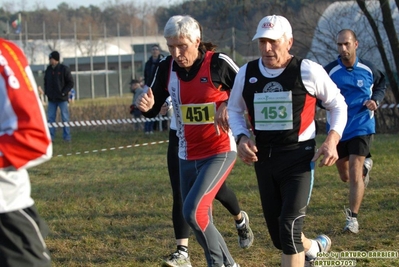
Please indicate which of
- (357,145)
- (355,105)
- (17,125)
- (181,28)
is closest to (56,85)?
(355,105)

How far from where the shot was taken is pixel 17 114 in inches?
119

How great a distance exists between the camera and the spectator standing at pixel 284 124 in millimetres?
4762

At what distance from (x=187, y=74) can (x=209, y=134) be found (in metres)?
0.50

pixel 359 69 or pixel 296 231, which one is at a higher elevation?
pixel 359 69

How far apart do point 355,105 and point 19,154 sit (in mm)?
5033

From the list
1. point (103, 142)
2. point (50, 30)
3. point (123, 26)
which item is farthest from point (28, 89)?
point (123, 26)

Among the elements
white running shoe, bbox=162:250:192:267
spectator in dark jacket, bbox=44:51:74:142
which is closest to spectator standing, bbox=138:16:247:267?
white running shoe, bbox=162:250:192:267

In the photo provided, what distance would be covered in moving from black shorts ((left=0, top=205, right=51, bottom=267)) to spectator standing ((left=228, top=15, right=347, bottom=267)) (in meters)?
1.93

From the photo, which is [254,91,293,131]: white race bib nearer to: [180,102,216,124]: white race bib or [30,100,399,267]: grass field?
[180,102,216,124]: white race bib

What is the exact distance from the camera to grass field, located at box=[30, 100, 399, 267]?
6.50 metres

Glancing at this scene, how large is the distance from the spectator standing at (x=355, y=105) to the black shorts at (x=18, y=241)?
4.53m

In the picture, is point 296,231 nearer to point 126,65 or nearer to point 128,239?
point 128,239

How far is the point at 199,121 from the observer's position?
543 cm

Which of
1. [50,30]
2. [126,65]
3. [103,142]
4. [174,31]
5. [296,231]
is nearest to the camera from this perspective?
[296,231]
